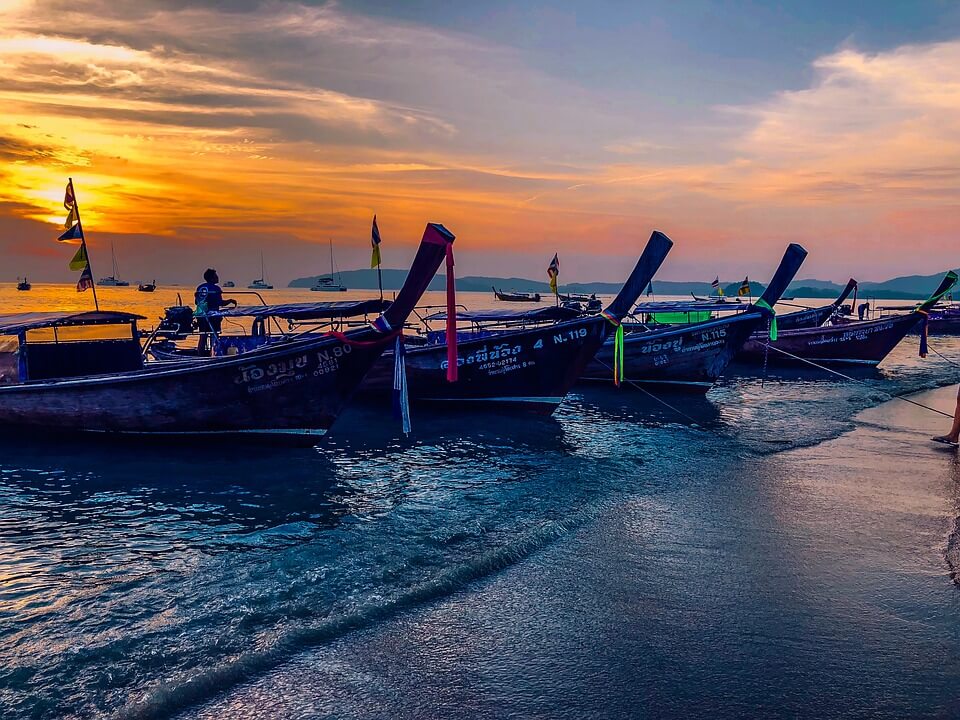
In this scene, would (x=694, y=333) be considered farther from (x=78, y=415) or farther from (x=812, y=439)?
(x=78, y=415)

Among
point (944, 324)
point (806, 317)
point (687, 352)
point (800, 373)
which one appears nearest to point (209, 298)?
point (687, 352)

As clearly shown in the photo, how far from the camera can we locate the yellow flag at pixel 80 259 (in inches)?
644

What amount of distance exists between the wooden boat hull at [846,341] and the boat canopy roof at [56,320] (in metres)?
21.4

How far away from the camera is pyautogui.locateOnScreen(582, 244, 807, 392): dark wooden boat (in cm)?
1803

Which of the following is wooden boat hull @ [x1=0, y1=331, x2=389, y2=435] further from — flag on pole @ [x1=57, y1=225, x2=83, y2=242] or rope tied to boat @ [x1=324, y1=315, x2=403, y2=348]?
flag on pole @ [x1=57, y1=225, x2=83, y2=242]

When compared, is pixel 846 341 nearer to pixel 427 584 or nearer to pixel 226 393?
pixel 226 393

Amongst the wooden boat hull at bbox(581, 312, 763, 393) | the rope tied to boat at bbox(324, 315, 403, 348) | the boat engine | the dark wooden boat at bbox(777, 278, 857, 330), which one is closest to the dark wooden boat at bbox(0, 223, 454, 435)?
the rope tied to boat at bbox(324, 315, 403, 348)

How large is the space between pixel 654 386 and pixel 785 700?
15.7 m

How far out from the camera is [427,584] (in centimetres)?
589

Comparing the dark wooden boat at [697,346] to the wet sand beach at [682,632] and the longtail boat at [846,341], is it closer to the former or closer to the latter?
the longtail boat at [846,341]

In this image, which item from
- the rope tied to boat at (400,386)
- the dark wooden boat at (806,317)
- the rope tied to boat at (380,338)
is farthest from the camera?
the dark wooden boat at (806,317)

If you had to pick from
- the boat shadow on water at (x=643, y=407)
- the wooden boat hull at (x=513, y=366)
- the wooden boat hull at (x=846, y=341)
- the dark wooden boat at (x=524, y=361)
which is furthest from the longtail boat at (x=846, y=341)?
the wooden boat hull at (x=513, y=366)

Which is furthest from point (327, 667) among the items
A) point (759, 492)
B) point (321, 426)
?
point (321, 426)

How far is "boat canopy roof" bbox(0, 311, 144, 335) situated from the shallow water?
2.56 metres
